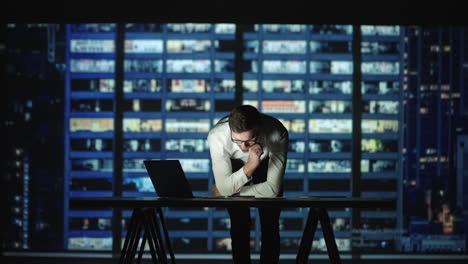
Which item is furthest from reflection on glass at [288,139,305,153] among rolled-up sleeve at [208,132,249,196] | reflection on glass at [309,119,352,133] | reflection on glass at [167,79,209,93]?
rolled-up sleeve at [208,132,249,196]

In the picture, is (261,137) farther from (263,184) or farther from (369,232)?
(369,232)

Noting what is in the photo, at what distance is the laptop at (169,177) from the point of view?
10.0 feet

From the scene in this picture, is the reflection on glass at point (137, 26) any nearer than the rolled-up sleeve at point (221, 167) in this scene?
No

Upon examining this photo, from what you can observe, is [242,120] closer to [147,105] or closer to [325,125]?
[325,125]

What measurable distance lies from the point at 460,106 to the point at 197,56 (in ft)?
72.1

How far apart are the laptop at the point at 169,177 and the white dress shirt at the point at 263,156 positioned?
0.57 ft

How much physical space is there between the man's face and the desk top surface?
9.9 inches

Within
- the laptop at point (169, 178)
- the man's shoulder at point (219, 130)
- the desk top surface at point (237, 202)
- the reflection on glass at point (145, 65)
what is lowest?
the desk top surface at point (237, 202)

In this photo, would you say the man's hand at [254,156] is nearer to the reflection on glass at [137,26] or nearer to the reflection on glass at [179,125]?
the reflection on glass at [137,26]

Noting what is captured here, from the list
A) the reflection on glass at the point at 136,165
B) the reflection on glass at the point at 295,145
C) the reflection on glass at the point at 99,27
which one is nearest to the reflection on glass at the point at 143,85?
the reflection on glass at the point at 136,165

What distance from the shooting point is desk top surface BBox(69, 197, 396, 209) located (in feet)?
9.50

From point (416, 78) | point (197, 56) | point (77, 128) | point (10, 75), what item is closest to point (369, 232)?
point (416, 78)

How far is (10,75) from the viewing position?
554cm

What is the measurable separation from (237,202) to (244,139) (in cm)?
30
